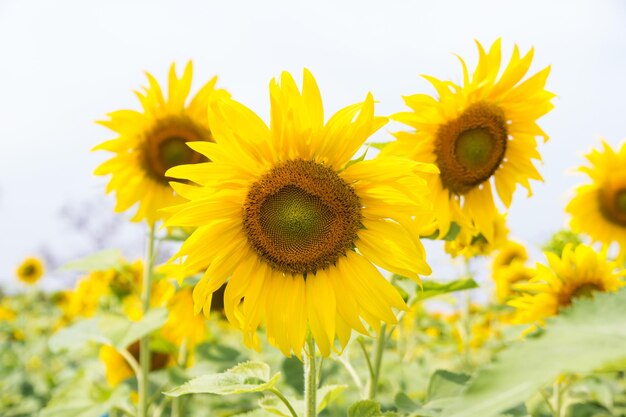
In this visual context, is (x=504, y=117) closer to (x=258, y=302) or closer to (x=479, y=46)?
Answer: (x=479, y=46)

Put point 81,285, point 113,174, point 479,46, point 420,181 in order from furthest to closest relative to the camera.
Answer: point 81,285
point 113,174
point 479,46
point 420,181

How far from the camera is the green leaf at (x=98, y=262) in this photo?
3340mm

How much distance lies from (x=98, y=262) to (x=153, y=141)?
0.78 metres

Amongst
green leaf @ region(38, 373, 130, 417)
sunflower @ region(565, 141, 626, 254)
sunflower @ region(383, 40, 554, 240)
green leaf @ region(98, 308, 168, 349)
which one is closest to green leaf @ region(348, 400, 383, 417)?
sunflower @ region(383, 40, 554, 240)

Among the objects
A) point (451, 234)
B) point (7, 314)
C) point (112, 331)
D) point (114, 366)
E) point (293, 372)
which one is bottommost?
point (7, 314)

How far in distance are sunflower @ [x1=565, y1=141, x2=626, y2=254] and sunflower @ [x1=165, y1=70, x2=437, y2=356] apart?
3318mm

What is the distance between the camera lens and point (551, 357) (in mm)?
730

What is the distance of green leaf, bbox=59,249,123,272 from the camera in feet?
11.0

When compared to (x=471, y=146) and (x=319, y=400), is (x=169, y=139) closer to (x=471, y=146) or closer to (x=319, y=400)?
(x=471, y=146)

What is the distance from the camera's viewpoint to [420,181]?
1.69 metres

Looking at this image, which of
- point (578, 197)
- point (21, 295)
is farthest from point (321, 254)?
point (21, 295)

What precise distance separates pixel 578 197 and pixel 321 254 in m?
3.41

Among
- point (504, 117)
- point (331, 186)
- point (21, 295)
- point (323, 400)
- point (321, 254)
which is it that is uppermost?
point (504, 117)

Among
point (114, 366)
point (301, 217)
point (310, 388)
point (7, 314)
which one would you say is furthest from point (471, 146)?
point (7, 314)
